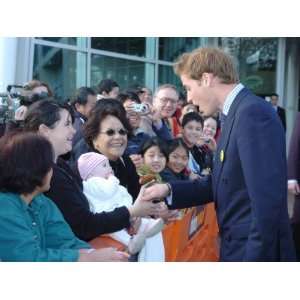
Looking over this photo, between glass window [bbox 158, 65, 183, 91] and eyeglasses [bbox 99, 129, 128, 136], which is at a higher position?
glass window [bbox 158, 65, 183, 91]

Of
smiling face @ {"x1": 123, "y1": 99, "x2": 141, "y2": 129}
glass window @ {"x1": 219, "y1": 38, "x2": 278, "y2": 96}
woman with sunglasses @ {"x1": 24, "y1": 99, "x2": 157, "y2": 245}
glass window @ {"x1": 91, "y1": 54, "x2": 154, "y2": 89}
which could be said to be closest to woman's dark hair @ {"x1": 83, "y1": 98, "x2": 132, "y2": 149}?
woman with sunglasses @ {"x1": 24, "y1": 99, "x2": 157, "y2": 245}

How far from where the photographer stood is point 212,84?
2461 mm

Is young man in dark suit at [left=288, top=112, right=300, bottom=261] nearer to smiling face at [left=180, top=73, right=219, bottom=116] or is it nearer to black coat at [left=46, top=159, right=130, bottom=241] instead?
black coat at [left=46, top=159, right=130, bottom=241]

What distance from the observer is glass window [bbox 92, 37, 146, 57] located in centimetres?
1009

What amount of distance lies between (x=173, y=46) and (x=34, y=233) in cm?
981

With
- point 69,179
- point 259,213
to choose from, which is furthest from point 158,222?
point 259,213

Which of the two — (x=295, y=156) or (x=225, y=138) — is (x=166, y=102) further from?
(x=225, y=138)

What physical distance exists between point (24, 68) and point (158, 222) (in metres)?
6.04

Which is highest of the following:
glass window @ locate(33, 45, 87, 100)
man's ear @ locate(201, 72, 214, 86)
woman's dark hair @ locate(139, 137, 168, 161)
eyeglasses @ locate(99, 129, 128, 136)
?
glass window @ locate(33, 45, 87, 100)

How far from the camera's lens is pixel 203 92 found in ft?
8.15

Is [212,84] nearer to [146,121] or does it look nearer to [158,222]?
[158,222]

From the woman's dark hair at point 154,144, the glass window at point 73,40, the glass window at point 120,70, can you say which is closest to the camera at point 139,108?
the woman's dark hair at point 154,144

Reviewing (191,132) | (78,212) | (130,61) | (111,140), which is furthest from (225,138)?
(130,61)

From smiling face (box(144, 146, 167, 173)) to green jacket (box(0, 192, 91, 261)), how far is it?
1969mm
